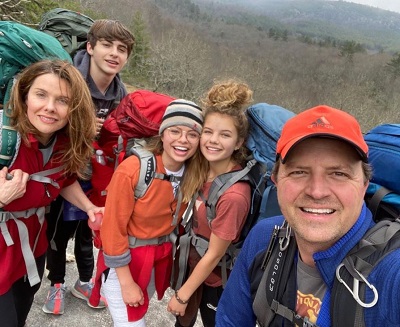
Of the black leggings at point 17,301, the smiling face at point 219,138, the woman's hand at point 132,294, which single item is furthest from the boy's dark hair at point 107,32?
the woman's hand at point 132,294

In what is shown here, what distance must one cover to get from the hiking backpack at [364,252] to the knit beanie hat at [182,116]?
37.0 inches

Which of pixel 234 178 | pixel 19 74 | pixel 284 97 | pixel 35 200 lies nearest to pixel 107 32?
pixel 19 74

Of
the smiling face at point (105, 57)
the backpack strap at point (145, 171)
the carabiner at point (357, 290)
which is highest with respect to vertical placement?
the smiling face at point (105, 57)

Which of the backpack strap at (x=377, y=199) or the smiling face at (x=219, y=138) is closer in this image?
the backpack strap at (x=377, y=199)

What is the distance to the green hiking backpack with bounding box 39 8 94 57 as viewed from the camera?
2959 millimetres

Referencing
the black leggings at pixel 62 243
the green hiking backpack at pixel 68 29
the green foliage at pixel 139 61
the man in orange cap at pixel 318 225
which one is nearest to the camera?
the man in orange cap at pixel 318 225

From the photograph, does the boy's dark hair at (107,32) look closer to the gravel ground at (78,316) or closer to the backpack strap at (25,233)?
the backpack strap at (25,233)

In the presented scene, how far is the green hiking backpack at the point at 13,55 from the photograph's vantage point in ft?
6.31

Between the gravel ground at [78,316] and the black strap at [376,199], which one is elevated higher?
the black strap at [376,199]

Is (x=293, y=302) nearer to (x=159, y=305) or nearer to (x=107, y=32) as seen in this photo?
(x=159, y=305)

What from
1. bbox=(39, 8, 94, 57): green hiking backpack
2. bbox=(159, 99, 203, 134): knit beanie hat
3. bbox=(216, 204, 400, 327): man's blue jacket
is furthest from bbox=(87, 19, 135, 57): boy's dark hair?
bbox=(216, 204, 400, 327): man's blue jacket

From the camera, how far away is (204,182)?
229 centimetres

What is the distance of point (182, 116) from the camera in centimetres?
221

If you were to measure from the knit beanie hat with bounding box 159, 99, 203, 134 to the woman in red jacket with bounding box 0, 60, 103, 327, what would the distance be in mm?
463
